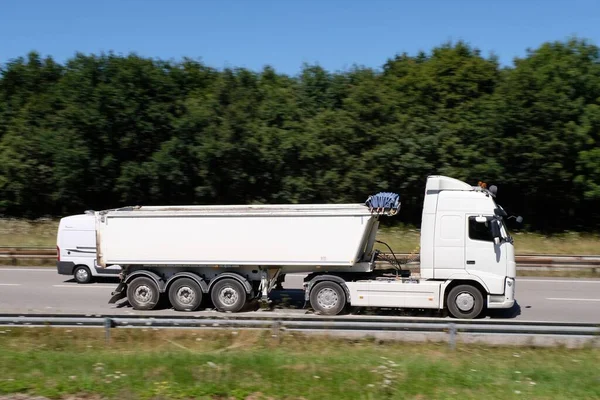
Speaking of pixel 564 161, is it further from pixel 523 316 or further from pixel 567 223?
pixel 523 316

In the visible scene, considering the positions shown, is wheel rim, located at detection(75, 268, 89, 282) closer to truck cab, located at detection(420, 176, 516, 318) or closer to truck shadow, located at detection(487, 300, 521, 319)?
truck cab, located at detection(420, 176, 516, 318)

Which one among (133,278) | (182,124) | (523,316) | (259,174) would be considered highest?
(182,124)

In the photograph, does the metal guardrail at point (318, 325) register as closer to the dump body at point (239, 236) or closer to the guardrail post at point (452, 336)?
the guardrail post at point (452, 336)

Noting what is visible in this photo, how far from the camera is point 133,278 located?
1533cm

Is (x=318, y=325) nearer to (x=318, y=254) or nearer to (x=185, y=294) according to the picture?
(x=318, y=254)

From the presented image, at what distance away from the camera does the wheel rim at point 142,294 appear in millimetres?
15297

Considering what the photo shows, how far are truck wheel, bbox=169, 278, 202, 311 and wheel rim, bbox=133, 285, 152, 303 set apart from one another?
0.53 metres

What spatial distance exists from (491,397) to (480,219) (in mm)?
6619

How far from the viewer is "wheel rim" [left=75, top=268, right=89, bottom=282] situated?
1970cm

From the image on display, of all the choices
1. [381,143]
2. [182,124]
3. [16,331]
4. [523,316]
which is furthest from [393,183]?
[16,331]

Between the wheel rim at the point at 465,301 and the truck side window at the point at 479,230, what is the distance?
122 cm

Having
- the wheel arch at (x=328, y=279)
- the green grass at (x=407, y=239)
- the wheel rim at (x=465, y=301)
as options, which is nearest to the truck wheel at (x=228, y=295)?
the wheel arch at (x=328, y=279)

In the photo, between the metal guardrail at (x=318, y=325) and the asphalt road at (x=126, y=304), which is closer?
A: the metal guardrail at (x=318, y=325)

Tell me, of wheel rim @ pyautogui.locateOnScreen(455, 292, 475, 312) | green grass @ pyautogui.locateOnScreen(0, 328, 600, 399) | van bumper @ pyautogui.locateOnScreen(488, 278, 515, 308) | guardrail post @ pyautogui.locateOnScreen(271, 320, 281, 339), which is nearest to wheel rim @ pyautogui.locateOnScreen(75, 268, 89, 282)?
green grass @ pyautogui.locateOnScreen(0, 328, 600, 399)
